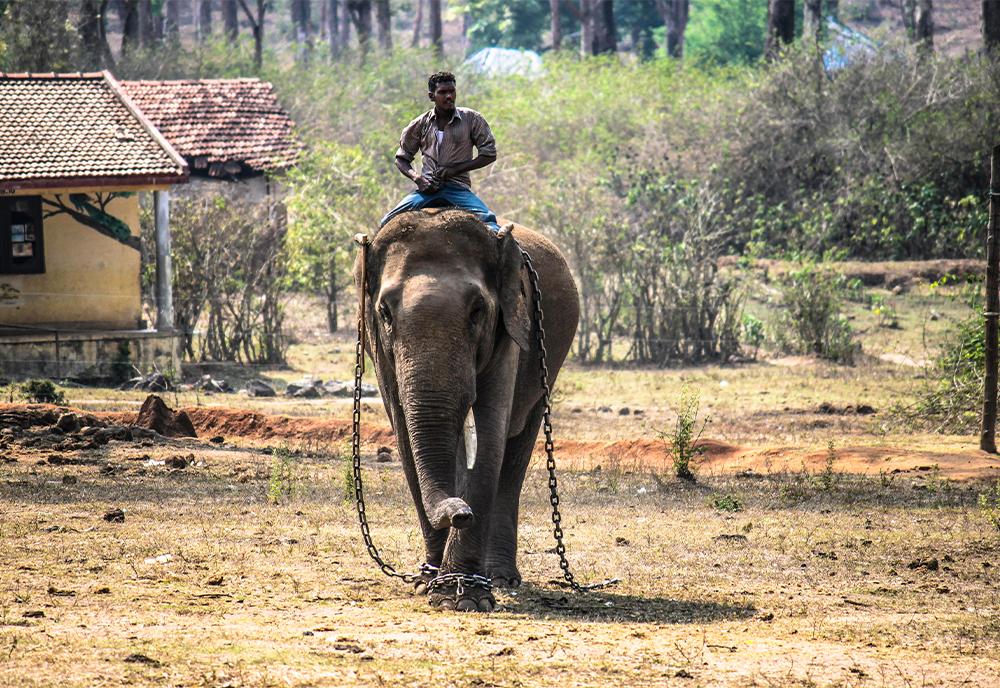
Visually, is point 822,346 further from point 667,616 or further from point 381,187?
point 667,616

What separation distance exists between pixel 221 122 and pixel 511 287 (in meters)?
24.3

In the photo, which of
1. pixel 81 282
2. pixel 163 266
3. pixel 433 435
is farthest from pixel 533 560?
pixel 81 282

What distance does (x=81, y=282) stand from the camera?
21156mm

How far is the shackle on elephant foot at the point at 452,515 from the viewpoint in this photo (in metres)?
7.01

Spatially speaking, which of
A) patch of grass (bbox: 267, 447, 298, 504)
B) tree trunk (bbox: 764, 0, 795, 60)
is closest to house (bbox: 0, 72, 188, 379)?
patch of grass (bbox: 267, 447, 298, 504)

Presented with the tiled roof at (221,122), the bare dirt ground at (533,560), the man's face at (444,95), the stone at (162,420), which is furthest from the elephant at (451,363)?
the tiled roof at (221,122)

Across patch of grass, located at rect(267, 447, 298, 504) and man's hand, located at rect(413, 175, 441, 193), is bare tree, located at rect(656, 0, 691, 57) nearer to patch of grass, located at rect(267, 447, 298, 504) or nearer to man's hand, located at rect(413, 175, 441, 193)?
patch of grass, located at rect(267, 447, 298, 504)

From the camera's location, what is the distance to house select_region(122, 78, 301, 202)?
30078 millimetres

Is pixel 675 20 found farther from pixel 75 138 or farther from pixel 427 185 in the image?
pixel 427 185

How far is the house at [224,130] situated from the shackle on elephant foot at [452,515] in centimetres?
2202

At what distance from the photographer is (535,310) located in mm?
8781

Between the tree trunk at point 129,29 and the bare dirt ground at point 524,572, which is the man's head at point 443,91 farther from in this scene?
the tree trunk at point 129,29

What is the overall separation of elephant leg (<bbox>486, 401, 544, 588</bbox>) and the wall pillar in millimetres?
12155

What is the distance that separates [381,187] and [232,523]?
49.5 feet
